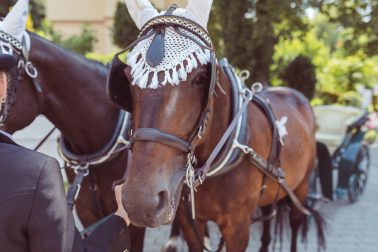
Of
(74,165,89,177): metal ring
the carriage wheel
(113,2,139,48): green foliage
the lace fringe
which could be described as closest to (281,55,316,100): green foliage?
the carriage wheel

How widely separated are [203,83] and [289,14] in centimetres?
537

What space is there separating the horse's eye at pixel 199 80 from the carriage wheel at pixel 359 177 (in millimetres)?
4798

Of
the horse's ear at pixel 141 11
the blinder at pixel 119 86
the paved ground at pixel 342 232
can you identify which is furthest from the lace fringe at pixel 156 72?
the paved ground at pixel 342 232

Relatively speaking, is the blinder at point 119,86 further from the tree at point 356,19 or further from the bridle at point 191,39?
the tree at point 356,19

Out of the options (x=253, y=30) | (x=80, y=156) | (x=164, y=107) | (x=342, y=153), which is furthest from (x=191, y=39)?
(x=253, y=30)

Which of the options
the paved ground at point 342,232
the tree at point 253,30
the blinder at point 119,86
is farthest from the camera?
the tree at point 253,30

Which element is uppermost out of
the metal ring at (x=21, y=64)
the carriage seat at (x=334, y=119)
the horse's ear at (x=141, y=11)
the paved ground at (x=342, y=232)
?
the horse's ear at (x=141, y=11)

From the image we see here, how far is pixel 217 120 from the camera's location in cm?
219

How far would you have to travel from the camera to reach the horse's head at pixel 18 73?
7.38 feet

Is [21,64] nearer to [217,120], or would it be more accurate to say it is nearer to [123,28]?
[217,120]

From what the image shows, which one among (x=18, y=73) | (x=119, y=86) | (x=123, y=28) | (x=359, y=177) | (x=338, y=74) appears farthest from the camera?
(x=338, y=74)

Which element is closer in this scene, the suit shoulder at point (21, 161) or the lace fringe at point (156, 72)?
the suit shoulder at point (21, 161)

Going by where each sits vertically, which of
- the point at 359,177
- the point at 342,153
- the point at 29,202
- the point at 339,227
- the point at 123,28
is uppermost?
the point at 123,28

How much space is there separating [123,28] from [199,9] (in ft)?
28.4
